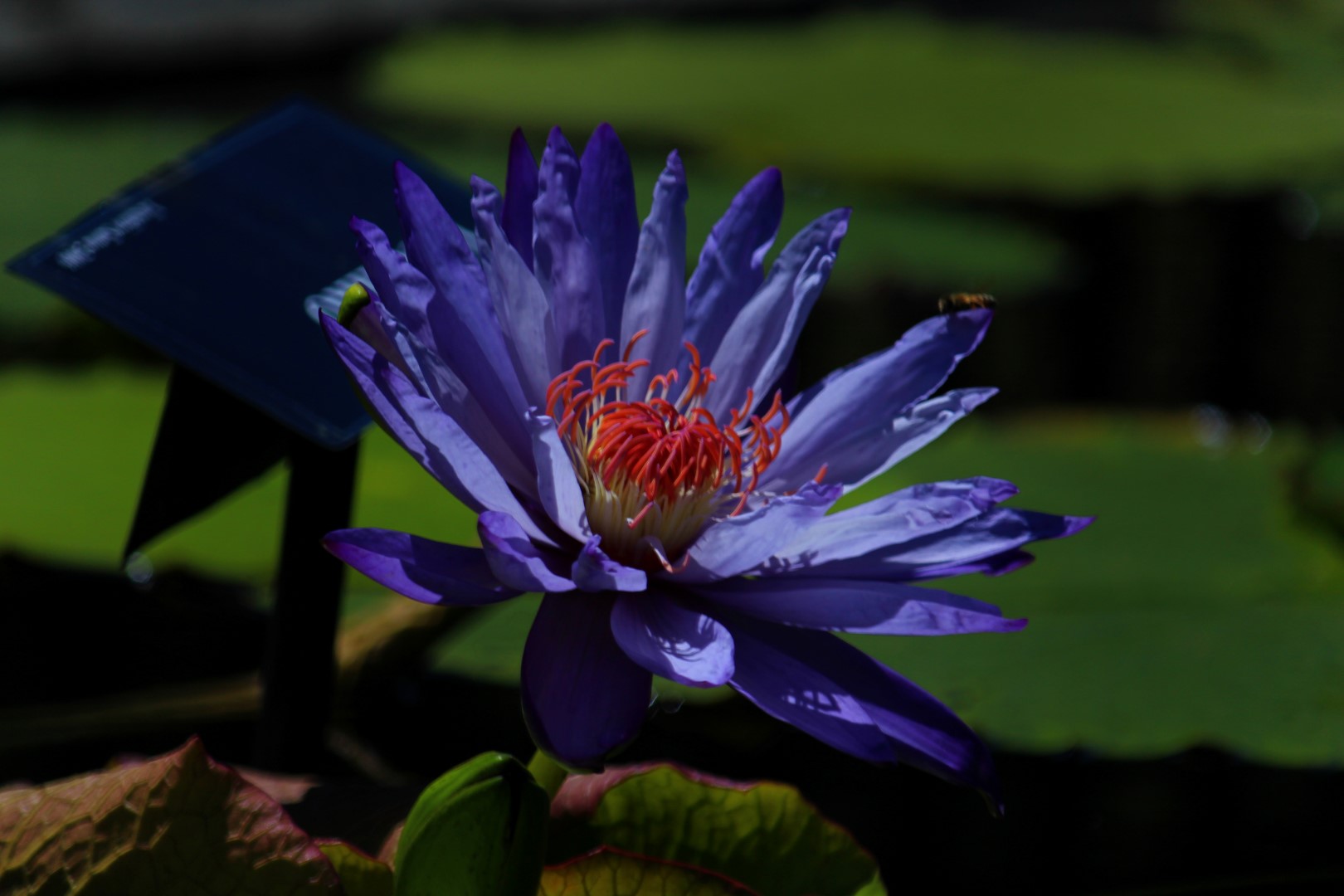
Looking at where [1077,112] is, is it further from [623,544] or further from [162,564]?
[623,544]

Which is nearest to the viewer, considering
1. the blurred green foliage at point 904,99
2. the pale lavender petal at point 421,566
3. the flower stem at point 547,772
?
the pale lavender petal at point 421,566

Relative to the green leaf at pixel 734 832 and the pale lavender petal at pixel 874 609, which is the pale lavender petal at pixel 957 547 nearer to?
the pale lavender petal at pixel 874 609

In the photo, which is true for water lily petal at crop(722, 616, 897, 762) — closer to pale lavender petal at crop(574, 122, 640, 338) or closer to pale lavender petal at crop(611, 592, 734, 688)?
pale lavender petal at crop(611, 592, 734, 688)

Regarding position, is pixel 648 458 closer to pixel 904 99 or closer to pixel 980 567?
pixel 980 567

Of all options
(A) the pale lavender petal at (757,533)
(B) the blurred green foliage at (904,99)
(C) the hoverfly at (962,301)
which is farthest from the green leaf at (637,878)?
(B) the blurred green foliage at (904,99)

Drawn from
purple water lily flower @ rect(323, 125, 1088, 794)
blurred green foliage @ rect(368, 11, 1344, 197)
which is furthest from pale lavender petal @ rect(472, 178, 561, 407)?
blurred green foliage @ rect(368, 11, 1344, 197)

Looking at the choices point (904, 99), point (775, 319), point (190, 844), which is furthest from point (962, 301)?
point (904, 99)
